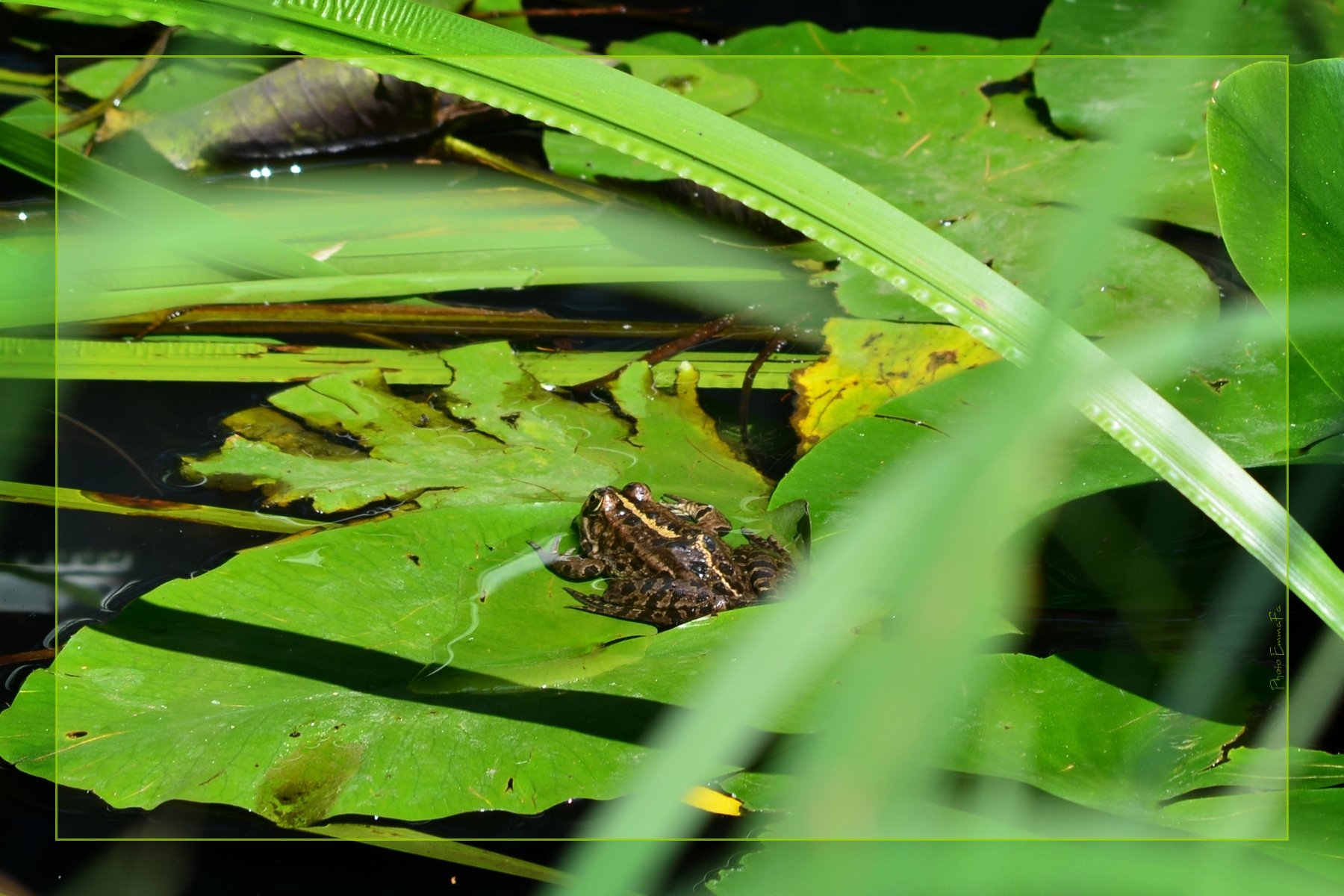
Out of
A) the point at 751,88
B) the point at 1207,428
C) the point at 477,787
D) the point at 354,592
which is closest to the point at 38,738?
the point at 354,592

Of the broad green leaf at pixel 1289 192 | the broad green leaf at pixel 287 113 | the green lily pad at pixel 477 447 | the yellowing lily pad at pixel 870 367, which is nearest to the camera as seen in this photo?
the broad green leaf at pixel 1289 192

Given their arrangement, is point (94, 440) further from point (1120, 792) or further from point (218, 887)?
point (1120, 792)

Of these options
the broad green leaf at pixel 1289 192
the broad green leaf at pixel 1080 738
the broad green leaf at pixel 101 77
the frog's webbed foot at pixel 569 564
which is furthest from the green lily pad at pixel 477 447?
the broad green leaf at pixel 101 77

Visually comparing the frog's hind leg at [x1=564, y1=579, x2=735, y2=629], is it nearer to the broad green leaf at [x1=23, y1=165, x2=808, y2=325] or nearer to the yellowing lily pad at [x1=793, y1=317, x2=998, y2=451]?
the yellowing lily pad at [x1=793, y1=317, x2=998, y2=451]

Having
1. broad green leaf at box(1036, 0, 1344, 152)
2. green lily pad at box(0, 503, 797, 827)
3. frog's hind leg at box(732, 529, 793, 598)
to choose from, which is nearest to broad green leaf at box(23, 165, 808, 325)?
frog's hind leg at box(732, 529, 793, 598)

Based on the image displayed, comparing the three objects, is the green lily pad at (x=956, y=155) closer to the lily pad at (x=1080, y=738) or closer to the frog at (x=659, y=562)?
the frog at (x=659, y=562)
